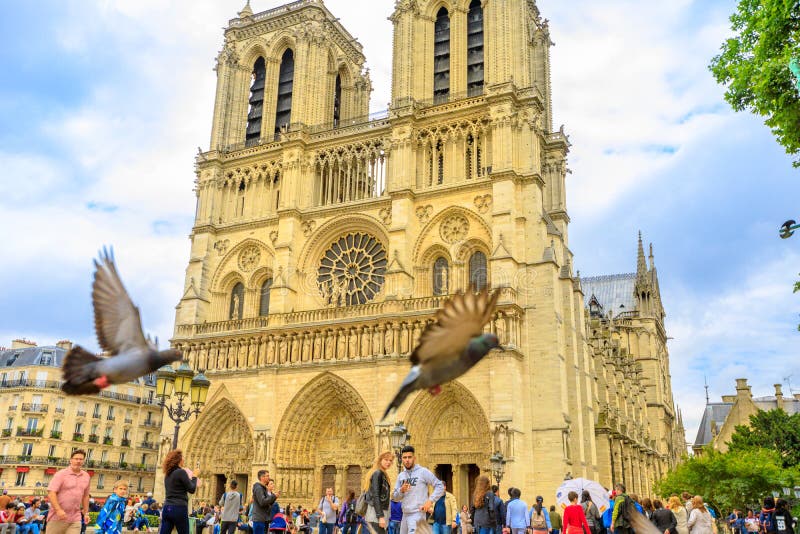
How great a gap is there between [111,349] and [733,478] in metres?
25.1

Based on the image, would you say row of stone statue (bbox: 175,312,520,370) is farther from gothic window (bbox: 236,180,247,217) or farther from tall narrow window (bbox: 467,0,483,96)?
tall narrow window (bbox: 467,0,483,96)

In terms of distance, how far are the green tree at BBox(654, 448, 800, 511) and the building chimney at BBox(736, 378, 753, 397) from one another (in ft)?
71.8

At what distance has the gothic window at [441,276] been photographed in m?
27.1

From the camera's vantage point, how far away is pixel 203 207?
107 feet

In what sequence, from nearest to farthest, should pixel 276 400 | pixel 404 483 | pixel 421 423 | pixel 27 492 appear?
1. pixel 404 483
2. pixel 421 423
3. pixel 276 400
4. pixel 27 492

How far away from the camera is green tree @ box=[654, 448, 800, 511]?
23.8m

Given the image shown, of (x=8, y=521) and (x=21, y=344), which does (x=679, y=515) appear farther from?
(x=21, y=344)

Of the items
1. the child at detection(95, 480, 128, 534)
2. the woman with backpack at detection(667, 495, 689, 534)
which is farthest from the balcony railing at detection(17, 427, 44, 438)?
the woman with backpack at detection(667, 495, 689, 534)

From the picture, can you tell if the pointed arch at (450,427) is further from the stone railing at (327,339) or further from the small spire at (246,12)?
the small spire at (246,12)

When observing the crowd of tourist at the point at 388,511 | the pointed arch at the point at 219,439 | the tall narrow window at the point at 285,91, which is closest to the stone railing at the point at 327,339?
the pointed arch at the point at 219,439

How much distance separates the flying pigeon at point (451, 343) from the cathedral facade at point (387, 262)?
1950 centimetres

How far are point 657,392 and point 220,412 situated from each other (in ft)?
98.5

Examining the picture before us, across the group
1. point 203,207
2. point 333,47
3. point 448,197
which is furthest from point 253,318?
point 333,47

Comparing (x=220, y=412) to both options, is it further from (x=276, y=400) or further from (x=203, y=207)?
(x=203, y=207)
